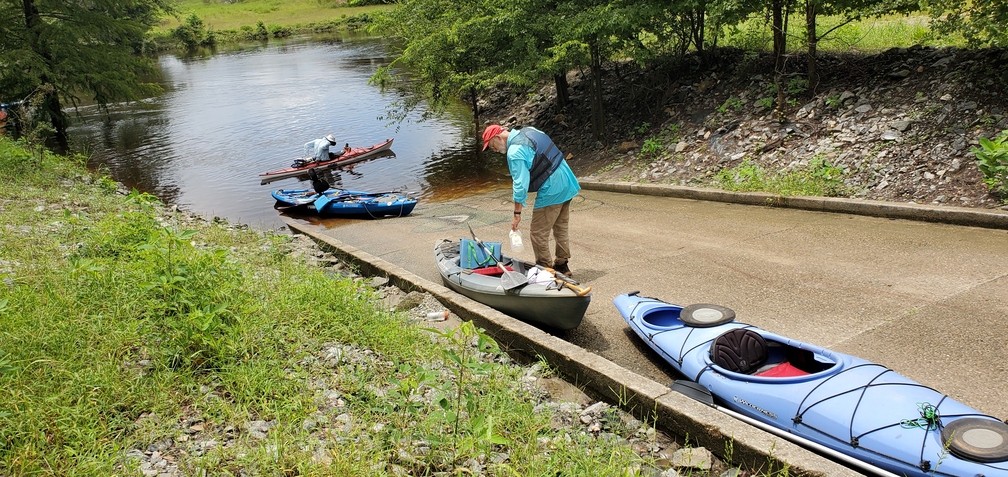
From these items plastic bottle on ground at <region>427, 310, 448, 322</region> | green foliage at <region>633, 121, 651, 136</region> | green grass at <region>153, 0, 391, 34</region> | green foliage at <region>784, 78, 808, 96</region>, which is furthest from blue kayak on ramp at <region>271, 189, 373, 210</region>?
green grass at <region>153, 0, 391, 34</region>

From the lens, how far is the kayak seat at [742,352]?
5.34 meters

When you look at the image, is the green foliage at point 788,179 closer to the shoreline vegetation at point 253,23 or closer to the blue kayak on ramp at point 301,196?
the blue kayak on ramp at point 301,196

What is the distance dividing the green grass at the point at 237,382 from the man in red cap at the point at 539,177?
202 centimetres

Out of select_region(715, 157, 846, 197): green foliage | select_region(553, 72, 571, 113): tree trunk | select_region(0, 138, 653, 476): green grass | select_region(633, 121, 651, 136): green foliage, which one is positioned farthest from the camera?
select_region(553, 72, 571, 113): tree trunk

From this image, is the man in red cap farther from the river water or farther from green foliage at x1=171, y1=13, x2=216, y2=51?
green foliage at x1=171, y1=13, x2=216, y2=51

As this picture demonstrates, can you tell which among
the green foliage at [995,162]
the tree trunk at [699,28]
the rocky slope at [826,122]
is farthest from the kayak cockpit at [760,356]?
the tree trunk at [699,28]

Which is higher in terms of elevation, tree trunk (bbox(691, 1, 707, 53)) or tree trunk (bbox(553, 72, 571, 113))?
tree trunk (bbox(691, 1, 707, 53))

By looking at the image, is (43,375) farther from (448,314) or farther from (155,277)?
(448,314)

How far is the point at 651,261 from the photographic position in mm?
8633

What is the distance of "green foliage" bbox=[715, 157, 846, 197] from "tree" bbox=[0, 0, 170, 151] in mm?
20213

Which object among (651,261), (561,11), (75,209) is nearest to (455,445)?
(651,261)

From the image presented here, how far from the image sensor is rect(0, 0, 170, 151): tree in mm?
21281

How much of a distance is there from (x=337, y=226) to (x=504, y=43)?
6529 mm

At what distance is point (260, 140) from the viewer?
25016mm
